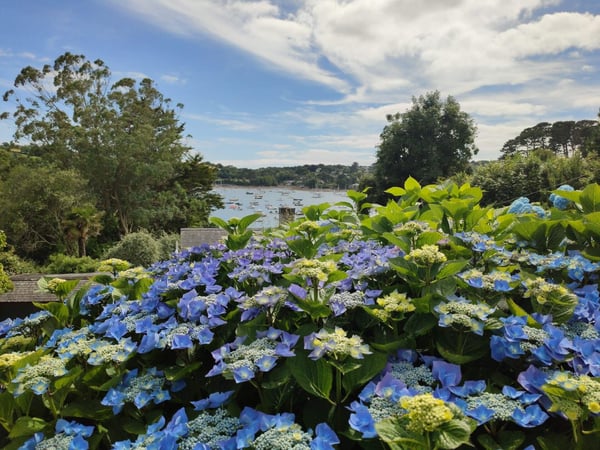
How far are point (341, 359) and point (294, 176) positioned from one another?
157 ft

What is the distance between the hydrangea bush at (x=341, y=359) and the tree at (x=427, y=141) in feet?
79.3

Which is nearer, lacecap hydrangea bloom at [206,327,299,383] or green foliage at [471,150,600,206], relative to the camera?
lacecap hydrangea bloom at [206,327,299,383]

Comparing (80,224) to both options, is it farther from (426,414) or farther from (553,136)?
(553,136)

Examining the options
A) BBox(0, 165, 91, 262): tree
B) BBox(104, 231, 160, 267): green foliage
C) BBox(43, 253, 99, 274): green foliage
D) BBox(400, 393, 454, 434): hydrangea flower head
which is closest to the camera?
BBox(400, 393, 454, 434): hydrangea flower head

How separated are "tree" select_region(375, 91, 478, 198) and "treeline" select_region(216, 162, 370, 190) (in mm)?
9871

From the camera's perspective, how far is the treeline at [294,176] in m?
39.1

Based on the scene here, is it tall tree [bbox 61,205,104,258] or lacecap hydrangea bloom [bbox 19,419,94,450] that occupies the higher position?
lacecap hydrangea bloom [bbox 19,419,94,450]

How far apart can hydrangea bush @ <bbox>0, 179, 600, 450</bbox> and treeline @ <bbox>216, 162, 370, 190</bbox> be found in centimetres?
3444

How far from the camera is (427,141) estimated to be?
81.8 feet

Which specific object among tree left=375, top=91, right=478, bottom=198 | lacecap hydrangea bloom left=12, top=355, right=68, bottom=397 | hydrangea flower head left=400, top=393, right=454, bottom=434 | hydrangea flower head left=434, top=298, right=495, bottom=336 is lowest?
lacecap hydrangea bloom left=12, top=355, right=68, bottom=397

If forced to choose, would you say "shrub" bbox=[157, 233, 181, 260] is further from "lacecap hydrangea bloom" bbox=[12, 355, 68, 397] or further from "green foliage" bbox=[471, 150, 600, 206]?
"lacecap hydrangea bloom" bbox=[12, 355, 68, 397]

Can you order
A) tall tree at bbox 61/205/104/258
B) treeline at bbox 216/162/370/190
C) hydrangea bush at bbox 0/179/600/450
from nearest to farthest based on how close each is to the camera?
1. hydrangea bush at bbox 0/179/600/450
2. tall tree at bbox 61/205/104/258
3. treeline at bbox 216/162/370/190

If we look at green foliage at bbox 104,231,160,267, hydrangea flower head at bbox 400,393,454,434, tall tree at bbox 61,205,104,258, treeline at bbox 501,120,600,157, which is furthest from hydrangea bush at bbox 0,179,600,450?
treeline at bbox 501,120,600,157

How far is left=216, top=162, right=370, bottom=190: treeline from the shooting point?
3909 cm
